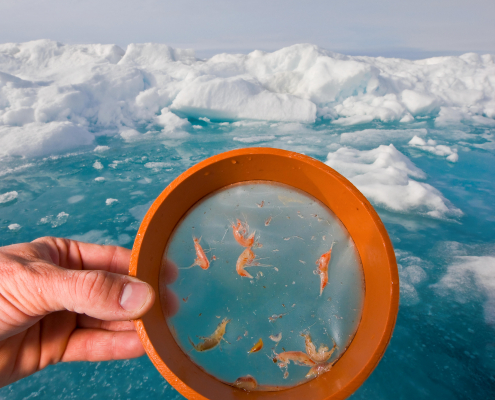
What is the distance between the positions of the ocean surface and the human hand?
20.9 inches

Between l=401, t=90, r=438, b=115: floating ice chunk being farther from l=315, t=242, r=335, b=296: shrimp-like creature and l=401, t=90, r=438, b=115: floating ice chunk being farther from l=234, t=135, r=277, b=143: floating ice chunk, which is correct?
l=315, t=242, r=335, b=296: shrimp-like creature

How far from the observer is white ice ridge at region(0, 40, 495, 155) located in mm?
4844

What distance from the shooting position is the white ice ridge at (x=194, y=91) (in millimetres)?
4844

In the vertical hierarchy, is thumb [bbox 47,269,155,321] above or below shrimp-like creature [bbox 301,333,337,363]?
above

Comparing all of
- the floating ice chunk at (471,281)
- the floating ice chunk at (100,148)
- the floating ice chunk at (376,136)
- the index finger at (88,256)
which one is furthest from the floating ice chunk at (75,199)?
the floating ice chunk at (376,136)

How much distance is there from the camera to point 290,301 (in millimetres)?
1037

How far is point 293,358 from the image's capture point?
0.99 m

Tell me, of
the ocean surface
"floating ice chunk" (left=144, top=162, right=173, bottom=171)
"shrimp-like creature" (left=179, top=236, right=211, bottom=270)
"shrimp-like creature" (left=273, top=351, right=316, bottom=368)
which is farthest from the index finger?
"floating ice chunk" (left=144, top=162, right=173, bottom=171)

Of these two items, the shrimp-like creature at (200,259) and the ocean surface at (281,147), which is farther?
the ocean surface at (281,147)

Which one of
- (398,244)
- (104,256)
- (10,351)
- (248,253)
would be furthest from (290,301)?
(398,244)

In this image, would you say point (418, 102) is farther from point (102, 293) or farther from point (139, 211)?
point (102, 293)

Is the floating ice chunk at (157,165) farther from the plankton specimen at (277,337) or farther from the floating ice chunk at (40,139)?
the plankton specimen at (277,337)

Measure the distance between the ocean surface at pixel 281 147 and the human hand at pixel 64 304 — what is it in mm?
531

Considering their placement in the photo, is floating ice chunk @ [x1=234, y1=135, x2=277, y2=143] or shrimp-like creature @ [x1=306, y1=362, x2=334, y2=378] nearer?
shrimp-like creature @ [x1=306, y1=362, x2=334, y2=378]
